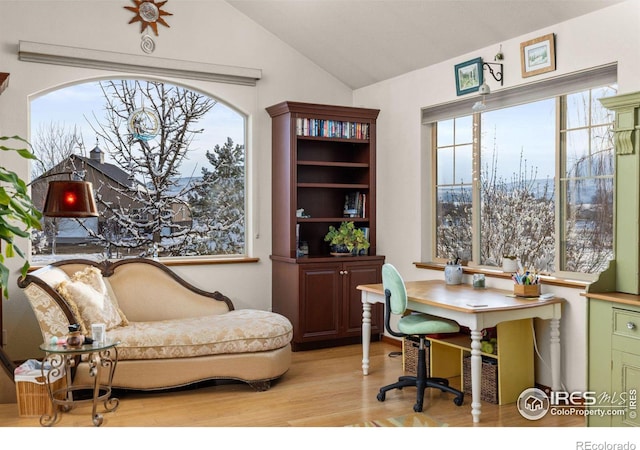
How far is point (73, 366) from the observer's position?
4.24 meters

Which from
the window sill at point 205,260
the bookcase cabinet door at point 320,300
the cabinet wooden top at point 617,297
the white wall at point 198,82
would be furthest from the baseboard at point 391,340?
the cabinet wooden top at point 617,297

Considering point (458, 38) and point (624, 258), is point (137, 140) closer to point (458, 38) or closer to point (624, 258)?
point (458, 38)

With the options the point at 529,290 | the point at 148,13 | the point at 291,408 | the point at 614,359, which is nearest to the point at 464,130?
the point at 529,290

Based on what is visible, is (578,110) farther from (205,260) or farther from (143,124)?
(143,124)

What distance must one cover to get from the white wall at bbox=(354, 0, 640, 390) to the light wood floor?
718 millimetres

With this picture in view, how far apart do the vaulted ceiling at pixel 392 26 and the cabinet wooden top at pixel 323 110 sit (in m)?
0.36

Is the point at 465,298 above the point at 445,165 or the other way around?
the other way around

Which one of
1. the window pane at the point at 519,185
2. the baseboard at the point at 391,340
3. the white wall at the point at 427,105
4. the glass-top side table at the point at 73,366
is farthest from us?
the baseboard at the point at 391,340

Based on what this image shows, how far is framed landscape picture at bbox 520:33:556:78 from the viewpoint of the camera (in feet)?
14.3

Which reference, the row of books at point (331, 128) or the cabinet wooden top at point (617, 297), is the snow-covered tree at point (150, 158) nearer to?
the row of books at point (331, 128)

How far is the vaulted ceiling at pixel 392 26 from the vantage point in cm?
440

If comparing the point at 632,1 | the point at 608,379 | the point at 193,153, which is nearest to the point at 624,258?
the point at 608,379

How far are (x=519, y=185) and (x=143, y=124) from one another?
3254 millimetres

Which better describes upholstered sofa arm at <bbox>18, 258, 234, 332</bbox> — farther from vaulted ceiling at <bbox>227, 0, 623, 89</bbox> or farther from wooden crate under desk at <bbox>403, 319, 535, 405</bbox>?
vaulted ceiling at <bbox>227, 0, 623, 89</bbox>
